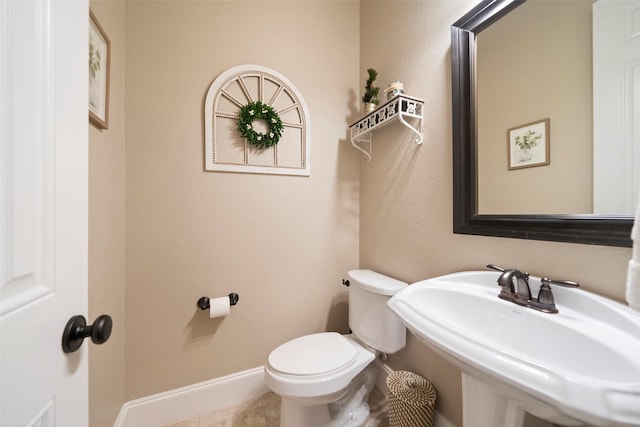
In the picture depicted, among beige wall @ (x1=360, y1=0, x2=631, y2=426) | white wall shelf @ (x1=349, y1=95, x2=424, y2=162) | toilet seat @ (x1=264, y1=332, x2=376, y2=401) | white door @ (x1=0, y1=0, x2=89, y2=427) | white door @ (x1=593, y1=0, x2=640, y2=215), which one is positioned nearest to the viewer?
white door @ (x1=0, y1=0, x2=89, y2=427)

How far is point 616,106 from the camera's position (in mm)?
640

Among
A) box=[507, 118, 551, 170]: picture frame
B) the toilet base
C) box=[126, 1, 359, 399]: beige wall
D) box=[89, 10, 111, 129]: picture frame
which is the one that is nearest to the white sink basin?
box=[507, 118, 551, 170]: picture frame

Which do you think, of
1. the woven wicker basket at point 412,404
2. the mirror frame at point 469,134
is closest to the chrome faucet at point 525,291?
the mirror frame at point 469,134

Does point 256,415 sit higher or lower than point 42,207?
lower

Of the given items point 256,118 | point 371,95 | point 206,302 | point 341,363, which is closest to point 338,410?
point 341,363

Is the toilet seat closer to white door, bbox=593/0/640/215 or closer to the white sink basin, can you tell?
the white sink basin

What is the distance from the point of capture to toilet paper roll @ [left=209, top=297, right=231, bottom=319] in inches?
48.7

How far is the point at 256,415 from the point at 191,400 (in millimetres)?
368

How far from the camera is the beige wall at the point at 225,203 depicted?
1185 millimetres

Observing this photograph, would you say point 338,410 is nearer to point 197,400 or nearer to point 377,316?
point 377,316

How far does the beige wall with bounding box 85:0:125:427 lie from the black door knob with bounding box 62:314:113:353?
0.53 meters

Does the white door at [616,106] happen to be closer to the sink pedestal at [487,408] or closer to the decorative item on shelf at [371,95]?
the sink pedestal at [487,408]

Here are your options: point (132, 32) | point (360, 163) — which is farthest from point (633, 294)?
point (132, 32)

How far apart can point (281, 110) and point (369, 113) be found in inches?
21.8
